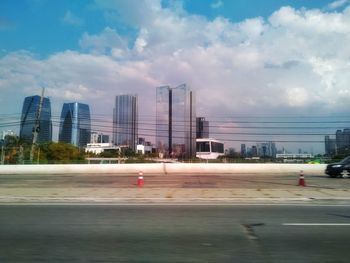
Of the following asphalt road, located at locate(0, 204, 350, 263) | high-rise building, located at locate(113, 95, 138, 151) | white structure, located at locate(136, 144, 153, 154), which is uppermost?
high-rise building, located at locate(113, 95, 138, 151)

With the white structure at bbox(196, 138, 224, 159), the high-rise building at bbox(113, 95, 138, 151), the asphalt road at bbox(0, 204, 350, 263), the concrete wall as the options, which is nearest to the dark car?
the concrete wall

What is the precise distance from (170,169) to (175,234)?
33.5 metres

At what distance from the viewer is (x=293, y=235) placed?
343 inches

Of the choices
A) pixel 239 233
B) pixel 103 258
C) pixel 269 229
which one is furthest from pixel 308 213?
pixel 103 258

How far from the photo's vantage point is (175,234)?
29.0ft

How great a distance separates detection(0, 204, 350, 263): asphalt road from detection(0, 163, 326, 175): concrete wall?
93.9 feet

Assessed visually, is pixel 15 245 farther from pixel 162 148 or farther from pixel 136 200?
pixel 162 148

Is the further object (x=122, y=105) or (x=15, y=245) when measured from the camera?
(x=122, y=105)

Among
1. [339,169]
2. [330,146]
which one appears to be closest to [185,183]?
[339,169]

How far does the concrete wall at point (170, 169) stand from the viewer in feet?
137

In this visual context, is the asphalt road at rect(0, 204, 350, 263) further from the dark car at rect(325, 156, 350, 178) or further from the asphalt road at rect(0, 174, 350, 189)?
the dark car at rect(325, 156, 350, 178)

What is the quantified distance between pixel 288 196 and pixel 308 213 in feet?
14.2

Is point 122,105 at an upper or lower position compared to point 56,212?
upper

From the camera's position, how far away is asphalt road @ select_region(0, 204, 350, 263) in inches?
275
